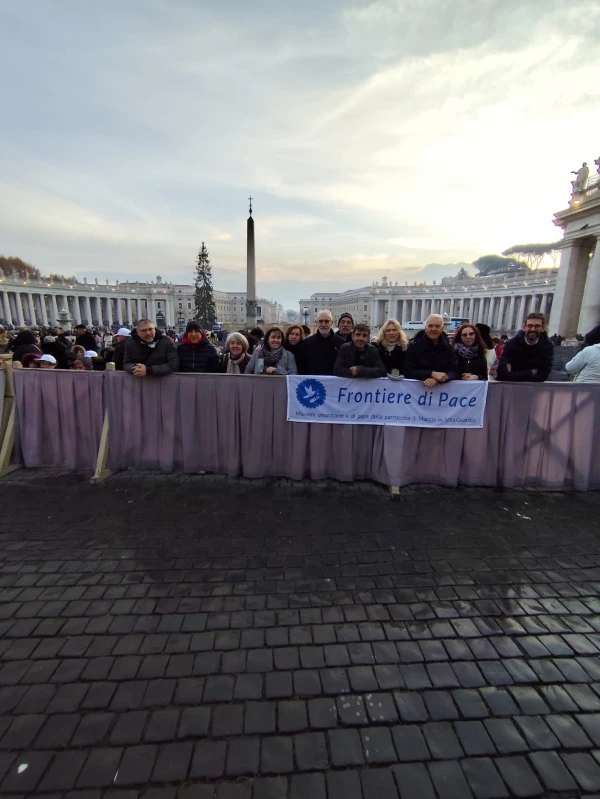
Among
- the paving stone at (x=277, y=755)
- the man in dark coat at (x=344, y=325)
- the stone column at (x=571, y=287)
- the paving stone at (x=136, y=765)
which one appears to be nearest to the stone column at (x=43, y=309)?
the stone column at (x=571, y=287)

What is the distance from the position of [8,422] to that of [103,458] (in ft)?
4.91

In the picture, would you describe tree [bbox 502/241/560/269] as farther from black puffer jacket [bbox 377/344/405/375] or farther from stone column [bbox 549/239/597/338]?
black puffer jacket [bbox 377/344/405/375]

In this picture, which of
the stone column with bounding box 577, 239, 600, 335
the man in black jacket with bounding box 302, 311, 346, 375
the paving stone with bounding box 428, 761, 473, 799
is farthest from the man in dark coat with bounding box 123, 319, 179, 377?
the stone column with bounding box 577, 239, 600, 335

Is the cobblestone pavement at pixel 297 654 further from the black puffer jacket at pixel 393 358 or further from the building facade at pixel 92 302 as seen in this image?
the building facade at pixel 92 302

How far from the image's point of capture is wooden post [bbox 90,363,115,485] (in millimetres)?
4848

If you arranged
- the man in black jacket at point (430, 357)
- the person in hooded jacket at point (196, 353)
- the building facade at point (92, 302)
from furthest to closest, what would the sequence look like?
the building facade at point (92, 302), the person in hooded jacket at point (196, 353), the man in black jacket at point (430, 357)

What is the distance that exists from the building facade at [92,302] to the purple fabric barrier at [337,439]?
62184mm

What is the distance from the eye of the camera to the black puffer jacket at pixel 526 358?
4867 mm

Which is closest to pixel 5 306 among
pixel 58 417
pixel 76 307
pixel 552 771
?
pixel 76 307

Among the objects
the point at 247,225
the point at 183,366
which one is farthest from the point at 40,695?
the point at 247,225

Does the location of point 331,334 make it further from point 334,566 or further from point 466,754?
point 466,754

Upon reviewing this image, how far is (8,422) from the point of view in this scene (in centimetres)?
524

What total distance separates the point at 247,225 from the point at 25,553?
1467 inches

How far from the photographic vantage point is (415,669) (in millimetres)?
2256
